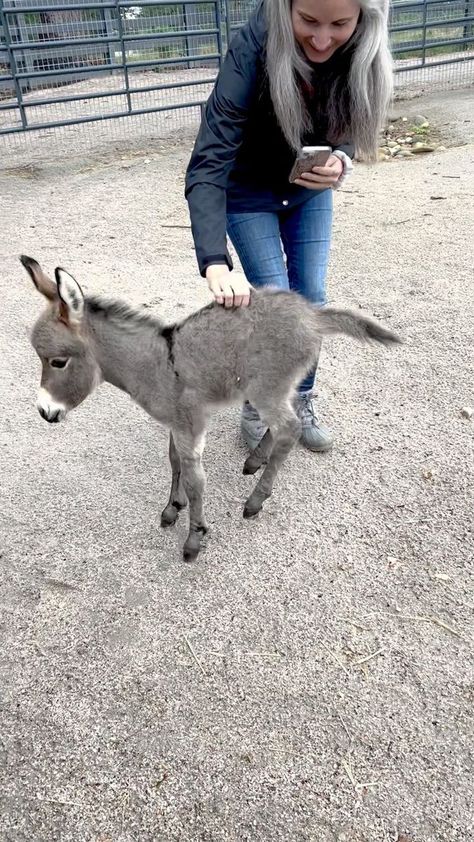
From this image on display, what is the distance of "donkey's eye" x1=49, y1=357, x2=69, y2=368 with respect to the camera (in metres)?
2.74

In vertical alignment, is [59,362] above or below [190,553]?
above

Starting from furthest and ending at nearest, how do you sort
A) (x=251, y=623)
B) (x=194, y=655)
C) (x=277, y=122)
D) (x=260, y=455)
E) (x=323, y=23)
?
(x=260, y=455)
(x=277, y=122)
(x=251, y=623)
(x=194, y=655)
(x=323, y=23)

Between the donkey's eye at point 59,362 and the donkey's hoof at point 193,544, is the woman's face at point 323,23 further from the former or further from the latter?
the donkey's hoof at point 193,544

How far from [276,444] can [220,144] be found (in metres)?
1.30

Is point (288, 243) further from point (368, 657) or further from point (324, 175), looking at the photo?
point (368, 657)

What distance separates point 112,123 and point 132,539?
32.0 feet

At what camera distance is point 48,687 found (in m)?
2.42

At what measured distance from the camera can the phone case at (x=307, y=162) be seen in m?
2.73

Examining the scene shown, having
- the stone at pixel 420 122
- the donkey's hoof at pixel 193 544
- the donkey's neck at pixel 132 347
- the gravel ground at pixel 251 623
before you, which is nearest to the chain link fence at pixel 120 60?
the stone at pixel 420 122

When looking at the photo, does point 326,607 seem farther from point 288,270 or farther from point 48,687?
point 288,270

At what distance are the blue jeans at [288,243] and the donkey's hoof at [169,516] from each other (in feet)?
3.78

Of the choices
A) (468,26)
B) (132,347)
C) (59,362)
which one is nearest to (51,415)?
(59,362)

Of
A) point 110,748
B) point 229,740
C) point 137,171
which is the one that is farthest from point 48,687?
point 137,171

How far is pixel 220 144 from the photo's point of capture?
2715 mm
